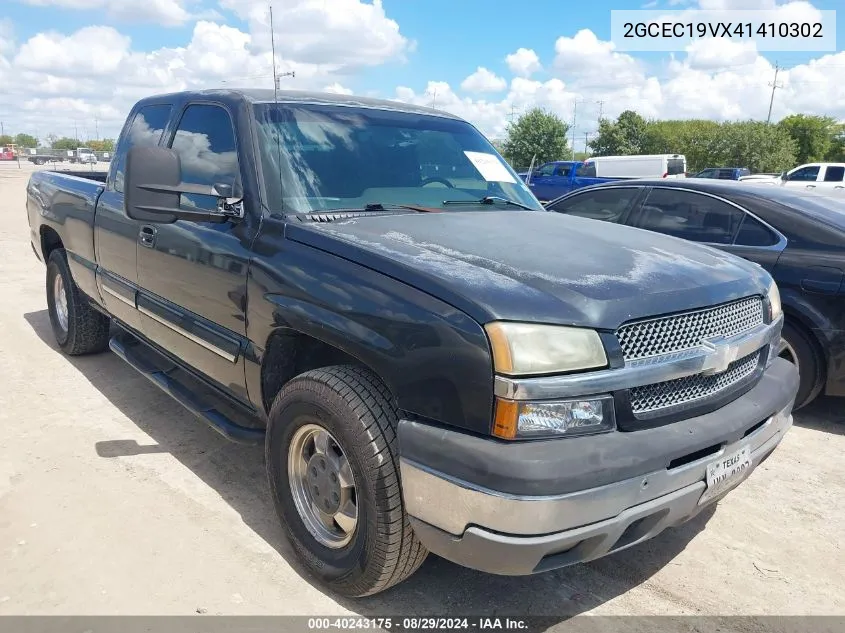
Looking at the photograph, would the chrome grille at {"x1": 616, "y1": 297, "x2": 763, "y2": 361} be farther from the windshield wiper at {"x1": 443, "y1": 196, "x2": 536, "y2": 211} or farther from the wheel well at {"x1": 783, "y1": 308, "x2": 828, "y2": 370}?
the wheel well at {"x1": 783, "y1": 308, "x2": 828, "y2": 370}

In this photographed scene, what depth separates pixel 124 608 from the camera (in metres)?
2.54

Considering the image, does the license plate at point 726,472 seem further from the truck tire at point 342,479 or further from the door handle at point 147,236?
the door handle at point 147,236

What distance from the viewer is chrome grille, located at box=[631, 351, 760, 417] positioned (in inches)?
87.1

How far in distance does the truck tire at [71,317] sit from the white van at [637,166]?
23.5 metres

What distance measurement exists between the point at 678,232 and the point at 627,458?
3804mm

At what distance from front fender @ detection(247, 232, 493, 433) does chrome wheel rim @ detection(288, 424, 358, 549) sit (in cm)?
42

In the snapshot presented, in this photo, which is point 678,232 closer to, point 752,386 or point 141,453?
point 752,386

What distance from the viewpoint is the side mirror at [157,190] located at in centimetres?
285

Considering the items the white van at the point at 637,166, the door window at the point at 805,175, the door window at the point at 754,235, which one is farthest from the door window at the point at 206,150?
the door window at the point at 805,175

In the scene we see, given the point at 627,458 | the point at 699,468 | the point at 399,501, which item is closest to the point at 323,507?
the point at 399,501

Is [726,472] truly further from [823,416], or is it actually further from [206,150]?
[823,416]

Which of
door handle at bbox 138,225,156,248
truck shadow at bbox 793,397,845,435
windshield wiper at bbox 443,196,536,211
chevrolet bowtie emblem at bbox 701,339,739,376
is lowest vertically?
truck shadow at bbox 793,397,845,435

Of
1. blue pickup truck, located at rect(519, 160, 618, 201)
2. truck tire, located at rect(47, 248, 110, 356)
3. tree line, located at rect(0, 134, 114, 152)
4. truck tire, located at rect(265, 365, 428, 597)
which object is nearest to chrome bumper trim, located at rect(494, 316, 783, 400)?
truck tire, located at rect(265, 365, 428, 597)

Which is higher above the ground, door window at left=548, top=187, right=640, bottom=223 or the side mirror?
the side mirror
